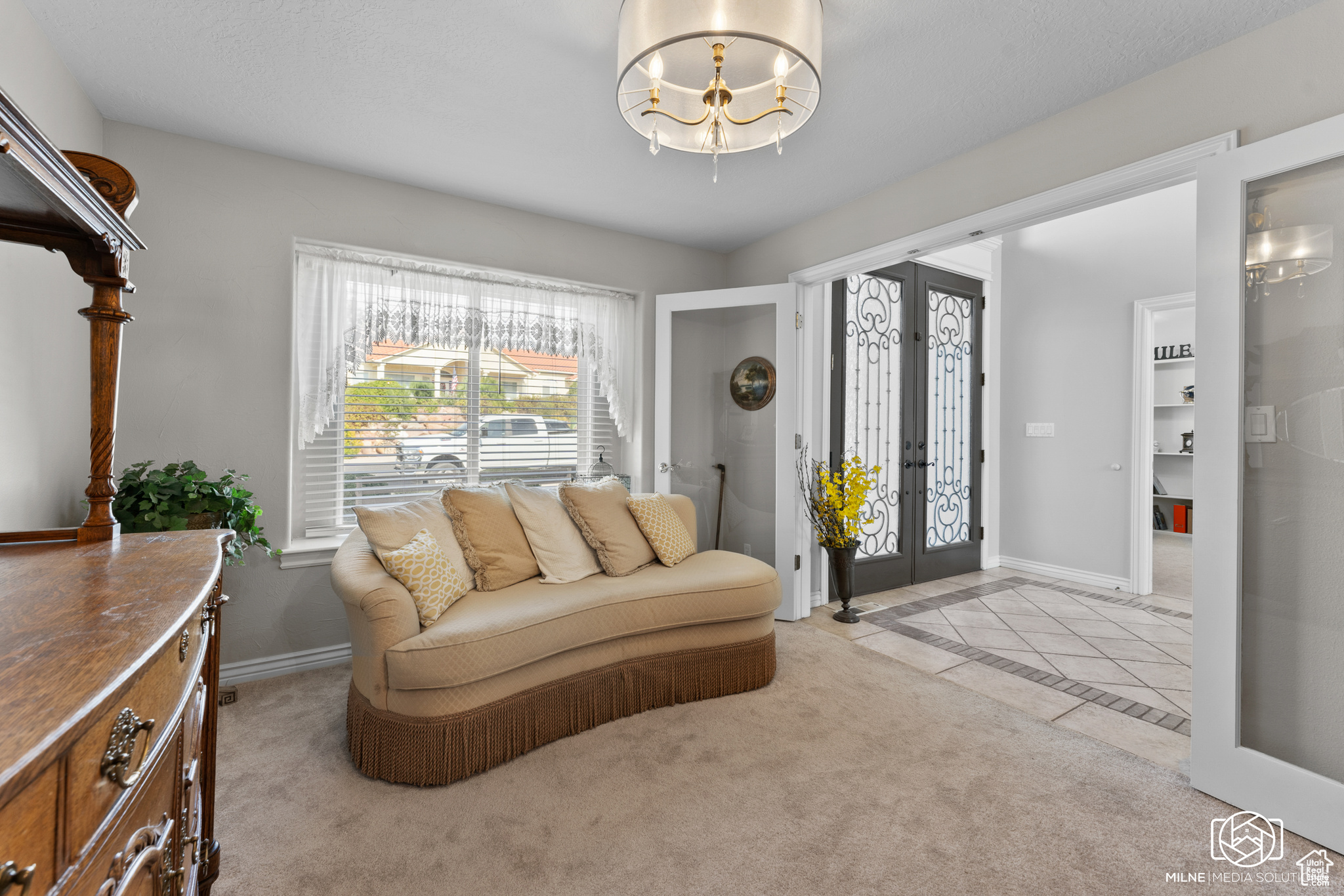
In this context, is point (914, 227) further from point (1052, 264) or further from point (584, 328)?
point (1052, 264)

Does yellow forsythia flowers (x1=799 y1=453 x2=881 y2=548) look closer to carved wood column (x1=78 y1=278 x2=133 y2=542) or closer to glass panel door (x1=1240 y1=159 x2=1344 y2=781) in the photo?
glass panel door (x1=1240 y1=159 x2=1344 y2=781)

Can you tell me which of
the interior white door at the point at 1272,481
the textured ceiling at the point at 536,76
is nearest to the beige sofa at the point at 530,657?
the interior white door at the point at 1272,481

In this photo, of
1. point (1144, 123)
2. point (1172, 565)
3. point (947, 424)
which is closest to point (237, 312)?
point (1144, 123)

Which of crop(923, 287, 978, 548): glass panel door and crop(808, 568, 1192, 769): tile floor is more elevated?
crop(923, 287, 978, 548): glass panel door

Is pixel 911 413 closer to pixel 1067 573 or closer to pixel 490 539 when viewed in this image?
pixel 1067 573

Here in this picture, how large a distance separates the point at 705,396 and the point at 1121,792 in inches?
113

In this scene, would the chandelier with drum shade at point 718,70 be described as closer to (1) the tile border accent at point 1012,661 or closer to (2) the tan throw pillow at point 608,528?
(2) the tan throw pillow at point 608,528

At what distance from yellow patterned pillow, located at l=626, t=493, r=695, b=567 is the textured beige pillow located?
870 mm

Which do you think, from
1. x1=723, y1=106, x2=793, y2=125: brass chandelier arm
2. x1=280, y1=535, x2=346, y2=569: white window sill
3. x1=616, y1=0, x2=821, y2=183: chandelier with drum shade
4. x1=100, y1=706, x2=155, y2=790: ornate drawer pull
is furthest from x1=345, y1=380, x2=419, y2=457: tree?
x1=100, y1=706, x2=155, y2=790: ornate drawer pull

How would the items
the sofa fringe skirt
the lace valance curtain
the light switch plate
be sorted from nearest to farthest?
the light switch plate → the sofa fringe skirt → the lace valance curtain

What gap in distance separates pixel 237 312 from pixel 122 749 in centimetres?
282

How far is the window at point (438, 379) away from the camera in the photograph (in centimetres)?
311

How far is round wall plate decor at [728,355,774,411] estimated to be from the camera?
12.7 ft

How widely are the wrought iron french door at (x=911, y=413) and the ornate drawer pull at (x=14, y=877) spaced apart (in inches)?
158
